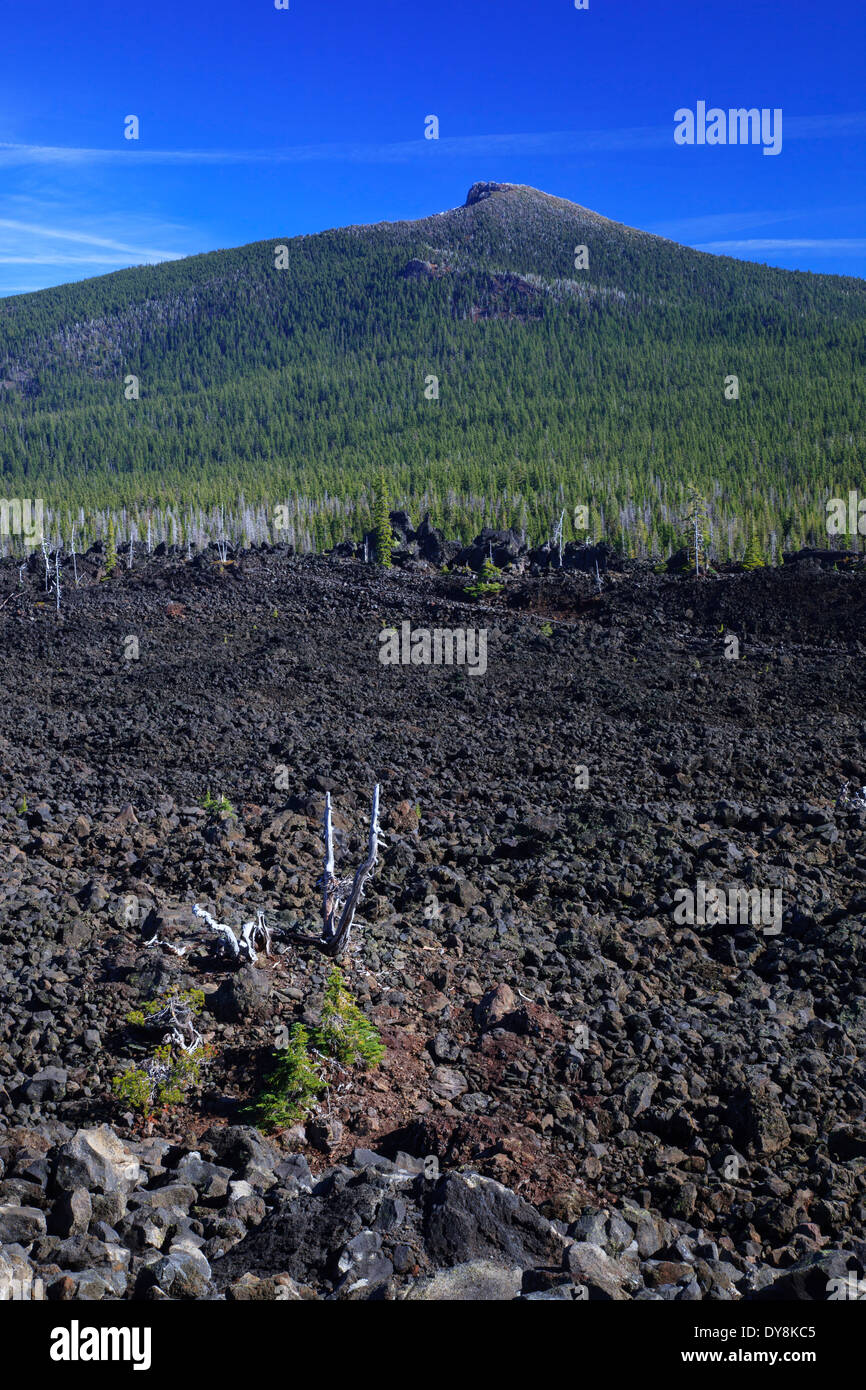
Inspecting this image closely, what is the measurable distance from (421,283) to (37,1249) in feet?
618

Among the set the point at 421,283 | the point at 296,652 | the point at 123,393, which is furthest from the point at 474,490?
the point at 421,283

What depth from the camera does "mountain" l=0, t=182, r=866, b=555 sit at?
78.1 m

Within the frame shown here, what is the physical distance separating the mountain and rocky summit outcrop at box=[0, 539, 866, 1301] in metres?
32.8

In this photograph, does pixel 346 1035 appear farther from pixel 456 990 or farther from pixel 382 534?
pixel 382 534

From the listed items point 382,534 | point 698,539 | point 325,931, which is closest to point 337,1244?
point 325,931

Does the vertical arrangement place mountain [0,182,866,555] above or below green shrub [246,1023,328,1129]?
above

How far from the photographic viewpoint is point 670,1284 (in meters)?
5.67

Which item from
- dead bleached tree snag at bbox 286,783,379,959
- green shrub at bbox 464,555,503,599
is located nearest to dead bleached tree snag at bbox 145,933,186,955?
dead bleached tree snag at bbox 286,783,379,959

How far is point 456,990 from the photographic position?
9.86m

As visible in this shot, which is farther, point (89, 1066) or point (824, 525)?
point (824, 525)

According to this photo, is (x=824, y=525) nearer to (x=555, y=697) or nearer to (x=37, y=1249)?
(x=555, y=697)

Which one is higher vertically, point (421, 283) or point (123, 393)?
point (421, 283)

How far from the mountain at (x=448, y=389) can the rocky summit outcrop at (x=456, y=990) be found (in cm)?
3278

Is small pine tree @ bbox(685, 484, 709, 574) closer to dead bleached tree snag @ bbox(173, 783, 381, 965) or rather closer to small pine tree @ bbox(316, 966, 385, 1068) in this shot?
dead bleached tree snag @ bbox(173, 783, 381, 965)
